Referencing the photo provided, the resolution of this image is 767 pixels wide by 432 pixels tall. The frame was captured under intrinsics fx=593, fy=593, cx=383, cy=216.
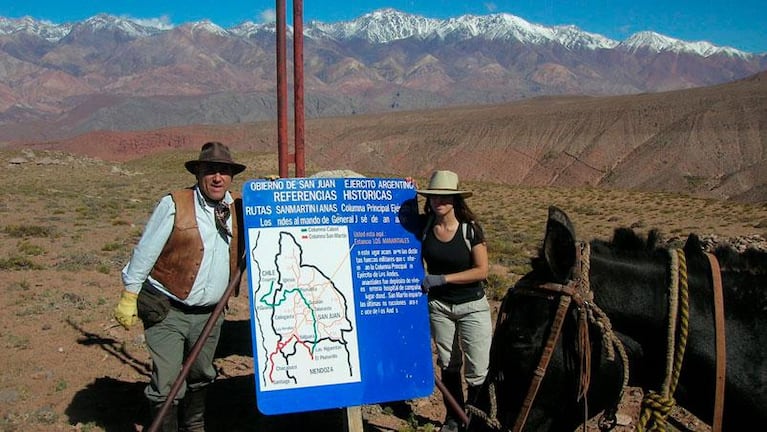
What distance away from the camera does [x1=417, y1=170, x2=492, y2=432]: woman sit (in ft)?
13.0

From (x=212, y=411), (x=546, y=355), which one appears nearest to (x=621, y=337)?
(x=546, y=355)

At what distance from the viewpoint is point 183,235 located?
3.75 meters

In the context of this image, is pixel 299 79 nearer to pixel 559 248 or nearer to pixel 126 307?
pixel 126 307

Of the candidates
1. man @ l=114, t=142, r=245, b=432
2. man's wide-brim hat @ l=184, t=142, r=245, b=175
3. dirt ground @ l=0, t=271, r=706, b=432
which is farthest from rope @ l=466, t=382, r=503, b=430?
man's wide-brim hat @ l=184, t=142, r=245, b=175

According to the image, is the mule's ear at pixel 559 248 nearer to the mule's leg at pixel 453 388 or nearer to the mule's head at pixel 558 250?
the mule's head at pixel 558 250

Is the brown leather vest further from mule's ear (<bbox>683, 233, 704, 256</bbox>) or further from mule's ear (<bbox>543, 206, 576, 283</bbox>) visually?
mule's ear (<bbox>683, 233, 704, 256</bbox>)

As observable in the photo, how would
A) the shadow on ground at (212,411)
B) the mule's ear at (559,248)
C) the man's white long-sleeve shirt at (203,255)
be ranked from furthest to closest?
the shadow on ground at (212,411) < the man's white long-sleeve shirt at (203,255) < the mule's ear at (559,248)

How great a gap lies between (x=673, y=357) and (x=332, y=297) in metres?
2.06

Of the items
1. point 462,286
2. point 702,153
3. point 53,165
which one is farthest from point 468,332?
point 702,153

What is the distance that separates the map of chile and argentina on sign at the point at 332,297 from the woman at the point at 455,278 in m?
0.23

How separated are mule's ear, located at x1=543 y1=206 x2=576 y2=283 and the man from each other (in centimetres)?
231

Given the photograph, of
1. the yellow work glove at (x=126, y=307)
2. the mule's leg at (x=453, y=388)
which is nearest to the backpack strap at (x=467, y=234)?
the mule's leg at (x=453, y=388)

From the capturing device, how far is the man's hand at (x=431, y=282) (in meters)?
3.86

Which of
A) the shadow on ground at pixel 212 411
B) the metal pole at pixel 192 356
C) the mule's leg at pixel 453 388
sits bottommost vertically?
the shadow on ground at pixel 212 411
